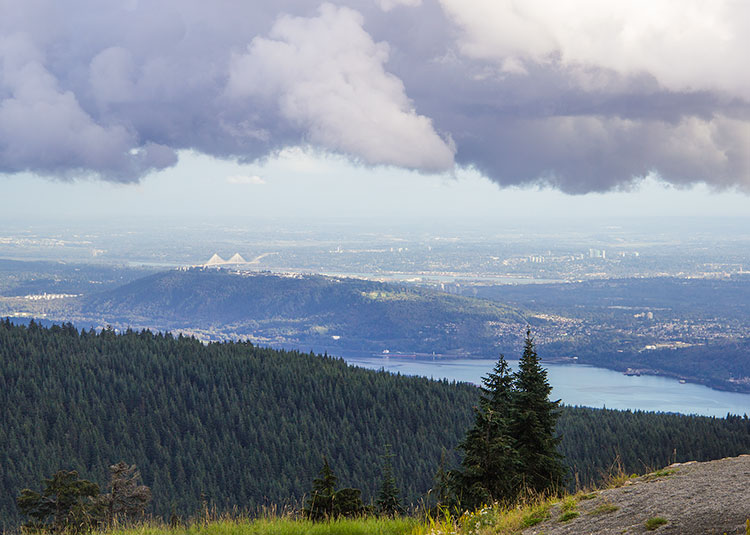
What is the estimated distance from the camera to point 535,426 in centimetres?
3725

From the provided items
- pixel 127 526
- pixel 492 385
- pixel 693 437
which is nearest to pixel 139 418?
pixel 693 437

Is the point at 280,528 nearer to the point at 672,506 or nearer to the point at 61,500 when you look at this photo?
the point at 672,506

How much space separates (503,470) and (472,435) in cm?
163

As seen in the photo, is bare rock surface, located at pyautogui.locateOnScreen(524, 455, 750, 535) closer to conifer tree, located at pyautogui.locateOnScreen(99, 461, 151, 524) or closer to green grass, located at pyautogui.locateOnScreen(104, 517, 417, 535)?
green grass, located at pyautogui.locateOnScreen(104, 517, 417, 535)

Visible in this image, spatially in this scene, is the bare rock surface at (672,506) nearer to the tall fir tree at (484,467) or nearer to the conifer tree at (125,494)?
the tall fir tree at (484,467)

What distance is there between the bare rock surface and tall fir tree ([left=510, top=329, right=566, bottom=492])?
15813 millimetres

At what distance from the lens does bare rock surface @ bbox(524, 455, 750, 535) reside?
1468 centimetres

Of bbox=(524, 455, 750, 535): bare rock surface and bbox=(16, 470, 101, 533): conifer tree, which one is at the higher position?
bbox=(524, 455, 750, 535): bare rock surface

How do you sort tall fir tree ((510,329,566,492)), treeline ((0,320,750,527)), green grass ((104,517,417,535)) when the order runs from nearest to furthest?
green grass ((104,517,417,535)), tall fir tree ((510,329,566,492)), treeline ((0,320,750,527))

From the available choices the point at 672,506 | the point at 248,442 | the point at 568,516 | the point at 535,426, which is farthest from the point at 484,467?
the point at 248,442

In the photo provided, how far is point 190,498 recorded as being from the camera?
5994 inches

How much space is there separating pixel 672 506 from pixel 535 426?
21329 millimetres

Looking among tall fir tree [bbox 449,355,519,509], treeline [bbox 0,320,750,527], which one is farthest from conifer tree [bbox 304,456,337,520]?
treeline [bbox 0,320,750,527]

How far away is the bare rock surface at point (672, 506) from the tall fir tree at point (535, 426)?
15.8 meters
